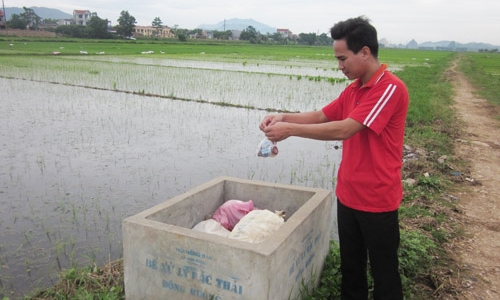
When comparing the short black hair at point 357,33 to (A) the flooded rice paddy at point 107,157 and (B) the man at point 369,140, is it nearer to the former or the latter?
(B) the man at point 369,140

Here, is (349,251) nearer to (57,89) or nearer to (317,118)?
(317,118)

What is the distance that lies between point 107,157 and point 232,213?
357 centimetres

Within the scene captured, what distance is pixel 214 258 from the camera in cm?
229

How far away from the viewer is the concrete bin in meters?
2.22

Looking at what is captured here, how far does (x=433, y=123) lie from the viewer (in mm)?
9148

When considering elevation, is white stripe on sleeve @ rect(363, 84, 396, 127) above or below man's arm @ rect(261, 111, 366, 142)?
above

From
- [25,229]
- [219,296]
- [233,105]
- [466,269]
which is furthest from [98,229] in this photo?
[233,105]

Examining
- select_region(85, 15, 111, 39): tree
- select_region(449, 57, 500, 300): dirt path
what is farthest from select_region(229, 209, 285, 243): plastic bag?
select_region(85, 15, 111, 39): tree

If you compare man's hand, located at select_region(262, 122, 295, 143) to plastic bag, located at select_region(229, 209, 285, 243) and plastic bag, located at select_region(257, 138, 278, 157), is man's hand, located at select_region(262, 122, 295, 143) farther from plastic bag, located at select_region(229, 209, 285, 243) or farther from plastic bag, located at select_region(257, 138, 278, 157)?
plastic bag, located at select_region(229, 209, 285, 243)

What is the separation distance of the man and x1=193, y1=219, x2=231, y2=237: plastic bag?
34.8 inches

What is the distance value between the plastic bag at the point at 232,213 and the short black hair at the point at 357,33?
1495mm

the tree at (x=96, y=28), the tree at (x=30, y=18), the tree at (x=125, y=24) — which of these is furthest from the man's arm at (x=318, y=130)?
the tree at (x=30, y=18)

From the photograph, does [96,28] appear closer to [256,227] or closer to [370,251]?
[256,227]

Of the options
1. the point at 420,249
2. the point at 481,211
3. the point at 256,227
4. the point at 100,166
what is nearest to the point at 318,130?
the point at 256,227
